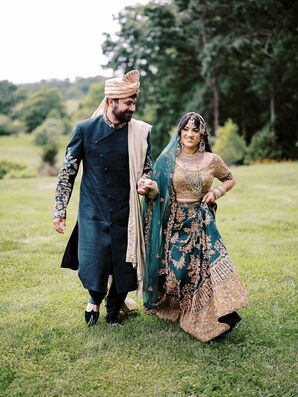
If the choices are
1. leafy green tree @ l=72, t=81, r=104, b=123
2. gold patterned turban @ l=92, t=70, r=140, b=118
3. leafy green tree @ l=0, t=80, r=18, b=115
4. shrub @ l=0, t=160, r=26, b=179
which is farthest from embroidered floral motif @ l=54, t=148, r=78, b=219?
leafy green tree @ l=72, t=81, r=104, b=123

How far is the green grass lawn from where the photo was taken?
3652 millimetres

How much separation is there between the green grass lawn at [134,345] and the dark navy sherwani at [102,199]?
544mm

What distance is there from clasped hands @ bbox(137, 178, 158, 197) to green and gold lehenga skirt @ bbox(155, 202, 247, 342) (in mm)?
310

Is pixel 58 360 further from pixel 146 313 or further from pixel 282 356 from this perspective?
pixel 282 356

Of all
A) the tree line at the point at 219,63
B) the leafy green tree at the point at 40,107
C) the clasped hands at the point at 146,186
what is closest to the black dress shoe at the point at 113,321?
the clasped hands at the point at 146,186

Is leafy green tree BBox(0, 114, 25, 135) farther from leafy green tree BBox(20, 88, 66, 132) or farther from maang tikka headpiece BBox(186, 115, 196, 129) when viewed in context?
maang tikka headpiece BBox(186, 115, 196, 129)

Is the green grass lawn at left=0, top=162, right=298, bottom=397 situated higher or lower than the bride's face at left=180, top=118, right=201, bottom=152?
lower

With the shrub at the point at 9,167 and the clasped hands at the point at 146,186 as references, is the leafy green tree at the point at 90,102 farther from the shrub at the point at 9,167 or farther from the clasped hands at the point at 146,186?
the clasped hands at the point at 146,186

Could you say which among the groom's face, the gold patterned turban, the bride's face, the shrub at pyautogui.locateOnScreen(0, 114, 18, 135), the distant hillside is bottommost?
the shrub at pyautogui.locateOnScreen(0, 114, 18, 135)

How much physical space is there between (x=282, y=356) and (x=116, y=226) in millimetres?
1747

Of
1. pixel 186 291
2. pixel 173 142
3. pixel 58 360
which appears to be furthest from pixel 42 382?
pixel 173 142

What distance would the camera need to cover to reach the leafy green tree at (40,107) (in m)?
55.1

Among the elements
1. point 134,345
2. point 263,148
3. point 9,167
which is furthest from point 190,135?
point 9,167

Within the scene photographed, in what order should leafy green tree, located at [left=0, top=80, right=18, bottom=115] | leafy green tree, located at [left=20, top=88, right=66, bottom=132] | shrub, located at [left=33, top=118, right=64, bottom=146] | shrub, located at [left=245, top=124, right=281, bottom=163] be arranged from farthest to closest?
leafy green tree, located at [left=20, top=88, right=66, bottom=132] → leafy green tree, located at [left=0, top=80, right=18, bottom=115] → shrub, located at [left=33, top=118, right=64, bottom=146] → shrub, located at [left=245, top=124, right=281, bottom=163]
